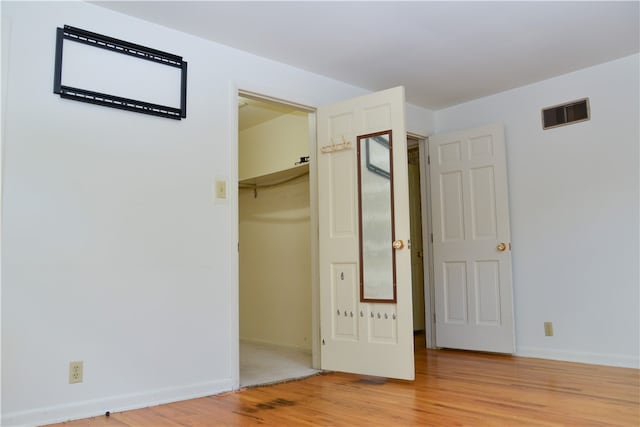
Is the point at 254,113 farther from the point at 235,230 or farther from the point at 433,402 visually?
the point at 433,402

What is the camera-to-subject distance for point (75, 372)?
2869mm

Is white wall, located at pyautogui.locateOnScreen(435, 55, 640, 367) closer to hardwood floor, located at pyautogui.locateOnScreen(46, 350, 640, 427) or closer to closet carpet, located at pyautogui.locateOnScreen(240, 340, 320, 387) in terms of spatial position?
hardwood floor, located at pyautogui.locateOnScreen(46, 350, 640, 427)

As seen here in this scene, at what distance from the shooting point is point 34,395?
2719 mm

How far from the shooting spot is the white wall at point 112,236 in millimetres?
2770

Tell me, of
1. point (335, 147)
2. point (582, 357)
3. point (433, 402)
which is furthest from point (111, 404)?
point (582, 357)

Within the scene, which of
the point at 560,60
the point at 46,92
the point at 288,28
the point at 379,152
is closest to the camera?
the point at 46,92

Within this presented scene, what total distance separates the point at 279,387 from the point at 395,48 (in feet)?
8.62

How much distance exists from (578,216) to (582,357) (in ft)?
3.90

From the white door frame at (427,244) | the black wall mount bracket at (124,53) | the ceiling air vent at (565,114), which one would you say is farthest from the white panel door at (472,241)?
the black wall mount bracket at (124,53)

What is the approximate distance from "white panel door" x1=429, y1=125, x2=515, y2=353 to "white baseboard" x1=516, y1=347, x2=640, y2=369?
161 mm

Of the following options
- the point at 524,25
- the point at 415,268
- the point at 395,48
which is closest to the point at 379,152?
the point at 395,48

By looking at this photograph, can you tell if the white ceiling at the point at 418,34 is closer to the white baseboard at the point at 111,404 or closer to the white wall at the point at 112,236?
the white wall at the point at 112,236

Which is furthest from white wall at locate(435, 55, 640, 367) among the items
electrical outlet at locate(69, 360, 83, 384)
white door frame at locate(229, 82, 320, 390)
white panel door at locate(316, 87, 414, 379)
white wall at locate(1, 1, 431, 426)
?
electrical outlet at locate(69, 360, 83, 384)

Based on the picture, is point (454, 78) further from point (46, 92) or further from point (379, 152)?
point (46, 92)
